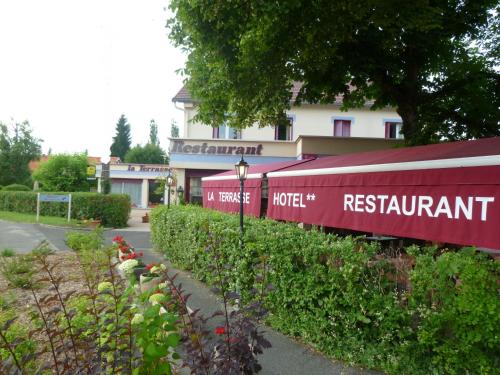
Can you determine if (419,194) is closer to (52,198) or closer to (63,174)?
(52,198)

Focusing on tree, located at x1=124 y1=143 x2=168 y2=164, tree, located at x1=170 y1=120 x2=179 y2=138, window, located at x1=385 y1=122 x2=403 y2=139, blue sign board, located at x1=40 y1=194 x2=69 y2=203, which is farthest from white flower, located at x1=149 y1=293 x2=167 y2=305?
tree, located at x1=170 y1=120 x2=179 y2=138

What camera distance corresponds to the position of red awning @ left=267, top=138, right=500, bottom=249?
4887 millimetres

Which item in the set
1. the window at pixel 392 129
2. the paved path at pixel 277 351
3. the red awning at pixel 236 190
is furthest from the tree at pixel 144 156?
the paved path at pixel 277 351

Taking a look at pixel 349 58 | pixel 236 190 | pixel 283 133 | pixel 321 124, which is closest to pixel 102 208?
pixel 283 133

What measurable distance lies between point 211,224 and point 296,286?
120 inches

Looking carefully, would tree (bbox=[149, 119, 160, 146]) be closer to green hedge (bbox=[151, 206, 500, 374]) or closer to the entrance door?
the entrance door

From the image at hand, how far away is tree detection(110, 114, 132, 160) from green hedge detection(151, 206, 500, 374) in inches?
3092

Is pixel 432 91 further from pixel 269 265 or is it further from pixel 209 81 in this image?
pixel 269 265

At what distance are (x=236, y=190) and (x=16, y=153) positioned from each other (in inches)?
1405

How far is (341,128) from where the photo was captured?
72.6 ft

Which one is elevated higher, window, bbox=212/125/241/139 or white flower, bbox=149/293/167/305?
window, bbox=212/125/241/139

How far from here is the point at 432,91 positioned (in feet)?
40.7

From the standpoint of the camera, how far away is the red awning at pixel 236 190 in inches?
432

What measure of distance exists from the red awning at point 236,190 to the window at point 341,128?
29.9 feet
